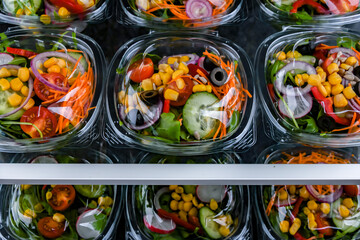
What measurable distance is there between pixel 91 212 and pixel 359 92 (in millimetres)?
1240

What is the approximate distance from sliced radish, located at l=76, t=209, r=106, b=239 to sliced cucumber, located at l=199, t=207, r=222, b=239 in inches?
17.7

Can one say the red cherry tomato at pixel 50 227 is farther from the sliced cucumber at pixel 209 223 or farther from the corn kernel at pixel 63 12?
the corn kernel at pixel 63 12

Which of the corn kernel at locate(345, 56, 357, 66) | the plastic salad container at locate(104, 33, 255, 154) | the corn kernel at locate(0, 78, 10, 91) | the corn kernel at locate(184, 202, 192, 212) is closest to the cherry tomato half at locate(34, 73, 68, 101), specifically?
the corn kernel at locate(0, 78, 10, 91)

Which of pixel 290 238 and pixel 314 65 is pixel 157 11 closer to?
pixel 314 65

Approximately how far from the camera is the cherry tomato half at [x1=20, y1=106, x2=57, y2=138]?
4.57 ft

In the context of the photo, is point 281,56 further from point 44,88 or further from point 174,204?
point 44,88

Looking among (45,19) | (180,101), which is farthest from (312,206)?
(45,19)

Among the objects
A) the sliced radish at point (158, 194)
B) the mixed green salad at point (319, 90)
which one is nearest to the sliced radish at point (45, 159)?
the sliced radish at point (158, 194)

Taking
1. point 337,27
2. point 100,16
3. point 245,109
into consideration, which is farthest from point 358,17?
point 100,16

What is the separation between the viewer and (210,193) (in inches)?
64.3

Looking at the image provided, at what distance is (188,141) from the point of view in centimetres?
144

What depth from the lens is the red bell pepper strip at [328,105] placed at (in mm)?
1454

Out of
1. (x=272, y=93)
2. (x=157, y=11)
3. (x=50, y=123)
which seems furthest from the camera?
(x=157, y=11)

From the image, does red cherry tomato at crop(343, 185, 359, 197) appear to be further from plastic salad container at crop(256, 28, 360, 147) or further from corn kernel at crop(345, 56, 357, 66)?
corn kernel at crop(345, 56, 357, 66)
